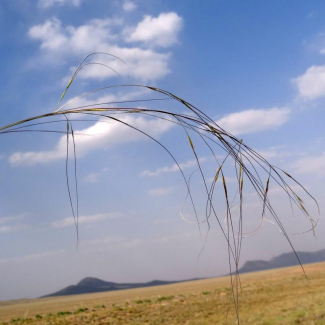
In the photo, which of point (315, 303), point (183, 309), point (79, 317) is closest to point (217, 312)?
point (183, 309)

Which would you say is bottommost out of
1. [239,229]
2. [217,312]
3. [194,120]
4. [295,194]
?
[217,312]

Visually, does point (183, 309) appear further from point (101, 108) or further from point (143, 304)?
point (101, 108)

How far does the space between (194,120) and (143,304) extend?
97.6ft

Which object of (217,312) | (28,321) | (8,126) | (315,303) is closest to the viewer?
(8,126)

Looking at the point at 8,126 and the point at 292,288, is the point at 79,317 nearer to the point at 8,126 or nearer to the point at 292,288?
A: the point at 292,288

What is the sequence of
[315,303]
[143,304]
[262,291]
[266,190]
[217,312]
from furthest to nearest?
[262,291] < [143,304] < [217,312] < [315,303] < [266,190]

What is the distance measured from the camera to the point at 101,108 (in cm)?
134

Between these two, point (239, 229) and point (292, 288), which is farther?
point (292, 288)

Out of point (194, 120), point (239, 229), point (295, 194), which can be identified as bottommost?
point (239, 229)

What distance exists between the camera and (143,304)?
2966 cm

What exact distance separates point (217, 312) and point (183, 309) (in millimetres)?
2370

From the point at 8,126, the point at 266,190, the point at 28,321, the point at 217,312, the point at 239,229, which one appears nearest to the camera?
the point at 8,126

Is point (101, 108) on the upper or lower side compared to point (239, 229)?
upper

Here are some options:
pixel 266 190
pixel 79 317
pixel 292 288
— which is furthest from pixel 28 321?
pixel 266 190
